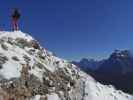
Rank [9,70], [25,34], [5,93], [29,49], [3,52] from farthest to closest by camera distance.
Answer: [25,34]
[29,49]
[3,52]
[9,70]
[5,93]

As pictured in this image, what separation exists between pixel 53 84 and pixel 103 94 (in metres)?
8.74

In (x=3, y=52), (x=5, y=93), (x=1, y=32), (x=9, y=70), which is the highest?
(x=1, y=32)

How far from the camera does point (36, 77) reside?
135ft

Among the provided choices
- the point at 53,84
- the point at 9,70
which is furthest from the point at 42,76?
the point at 9,70

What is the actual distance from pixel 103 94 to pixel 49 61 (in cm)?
855

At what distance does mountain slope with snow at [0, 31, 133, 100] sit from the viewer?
37.8m

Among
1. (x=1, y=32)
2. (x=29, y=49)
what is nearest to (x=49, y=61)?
(x=29, y=49)

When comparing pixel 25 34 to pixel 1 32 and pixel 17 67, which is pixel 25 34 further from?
pixel 17 67

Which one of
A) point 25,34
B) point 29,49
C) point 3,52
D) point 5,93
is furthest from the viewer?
point 25,34

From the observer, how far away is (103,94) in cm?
4806

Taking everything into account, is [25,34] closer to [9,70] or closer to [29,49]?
[29,49]

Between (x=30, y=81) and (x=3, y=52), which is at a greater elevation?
(x=3, y=52)

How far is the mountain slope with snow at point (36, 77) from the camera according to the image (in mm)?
37750

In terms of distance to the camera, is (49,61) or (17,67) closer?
(17,67)
